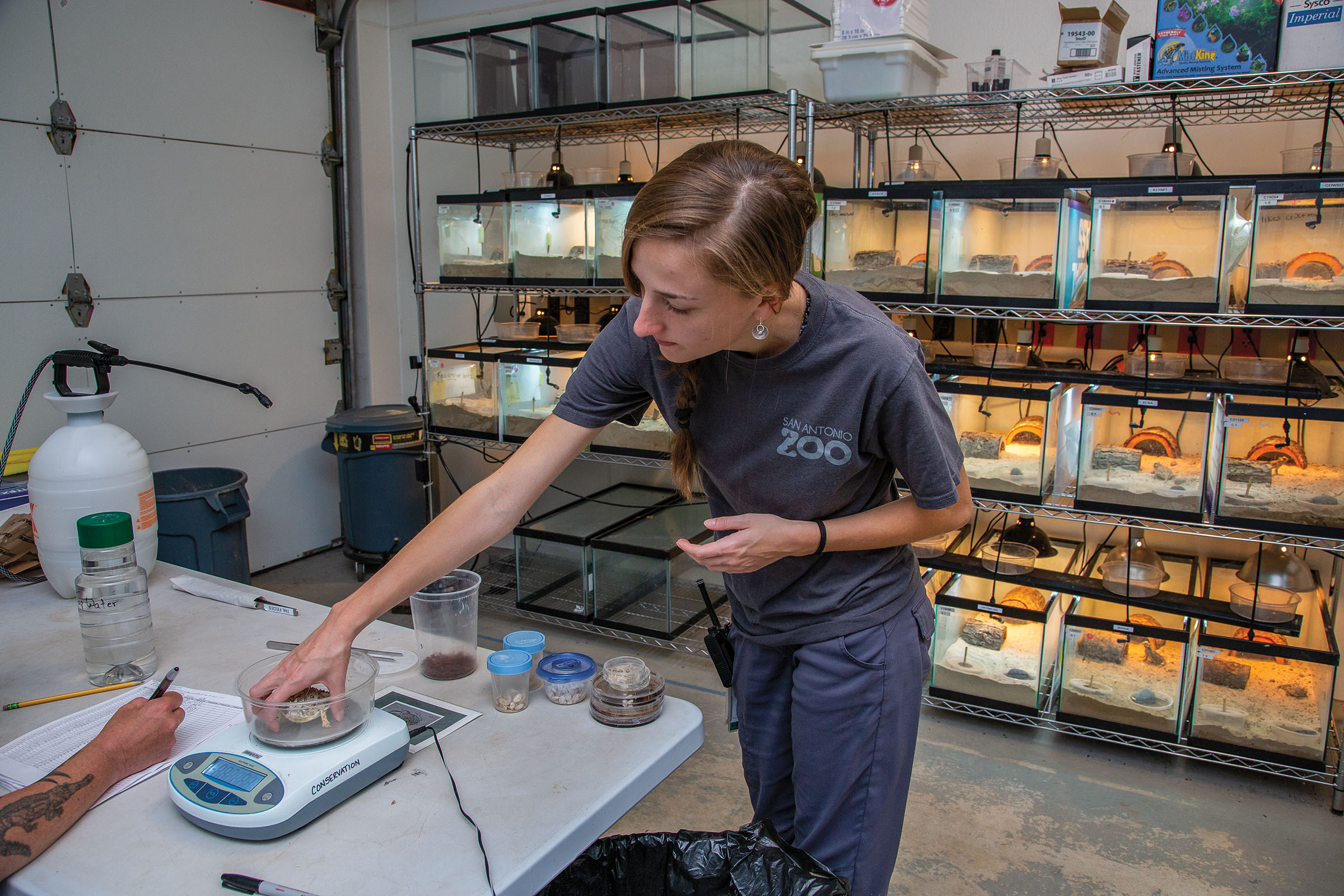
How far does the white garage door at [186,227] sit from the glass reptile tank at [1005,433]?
2939mm

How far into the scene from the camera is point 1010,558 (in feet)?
9.50

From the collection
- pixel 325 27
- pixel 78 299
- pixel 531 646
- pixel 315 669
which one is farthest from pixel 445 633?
pixel 325 27

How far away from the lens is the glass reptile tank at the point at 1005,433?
2.68 m

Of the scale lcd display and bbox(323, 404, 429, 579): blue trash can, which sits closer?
the scale lcd display

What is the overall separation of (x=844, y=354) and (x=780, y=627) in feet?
1.41

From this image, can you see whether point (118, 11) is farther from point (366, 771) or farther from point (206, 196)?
point (366, 771)

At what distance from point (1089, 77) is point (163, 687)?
2597 millimetres

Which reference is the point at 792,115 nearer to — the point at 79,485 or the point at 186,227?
the point at 79,485

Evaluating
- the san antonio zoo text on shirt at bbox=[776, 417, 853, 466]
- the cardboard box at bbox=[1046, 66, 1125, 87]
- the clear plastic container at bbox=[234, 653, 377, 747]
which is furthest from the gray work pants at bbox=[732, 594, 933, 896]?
the cardboard box at bbox=[1046, 66, 1125, 87]

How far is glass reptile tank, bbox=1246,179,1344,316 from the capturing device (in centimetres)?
233

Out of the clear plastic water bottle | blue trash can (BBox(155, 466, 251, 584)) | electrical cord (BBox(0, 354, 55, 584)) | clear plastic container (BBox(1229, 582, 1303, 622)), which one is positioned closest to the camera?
the clear plastic water bottle

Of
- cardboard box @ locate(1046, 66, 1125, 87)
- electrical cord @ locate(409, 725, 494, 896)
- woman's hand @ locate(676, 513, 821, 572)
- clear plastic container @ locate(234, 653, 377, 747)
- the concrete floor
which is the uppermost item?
cardboard box @ locate(1046, 66, 1125, 87)

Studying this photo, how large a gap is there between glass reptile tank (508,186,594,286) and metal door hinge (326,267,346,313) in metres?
1.31

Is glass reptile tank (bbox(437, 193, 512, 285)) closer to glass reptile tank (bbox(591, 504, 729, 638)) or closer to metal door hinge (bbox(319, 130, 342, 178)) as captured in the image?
metal door hinge (bbox(319, 130, 342, 178))
